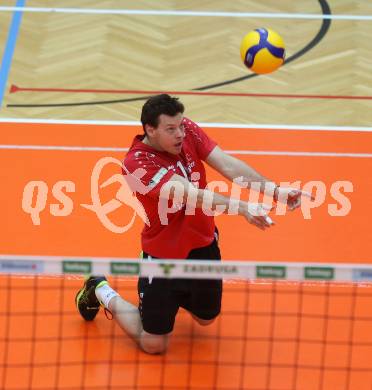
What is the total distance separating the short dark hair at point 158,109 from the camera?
300 inches

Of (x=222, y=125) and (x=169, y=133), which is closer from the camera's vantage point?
(x=169, y=133)

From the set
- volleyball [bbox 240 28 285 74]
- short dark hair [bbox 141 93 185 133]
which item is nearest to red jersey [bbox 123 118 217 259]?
short dark hair [bbox 141 93 185 133]

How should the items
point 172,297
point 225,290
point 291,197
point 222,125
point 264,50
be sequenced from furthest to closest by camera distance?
point 222,125, point 264,50, point 225,290, point 172,297, point 291,197

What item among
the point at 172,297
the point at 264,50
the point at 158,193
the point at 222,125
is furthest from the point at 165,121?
the point at 222,125

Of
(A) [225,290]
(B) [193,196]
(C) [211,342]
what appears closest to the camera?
(B) [193,196]

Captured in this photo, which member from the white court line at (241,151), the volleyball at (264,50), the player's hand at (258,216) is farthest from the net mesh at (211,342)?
the volleyball at (264,50)

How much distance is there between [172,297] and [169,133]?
1385 millimetres

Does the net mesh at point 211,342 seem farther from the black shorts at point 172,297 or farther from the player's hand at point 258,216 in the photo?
the player's hand at point 258,216

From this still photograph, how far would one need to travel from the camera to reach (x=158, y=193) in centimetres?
764

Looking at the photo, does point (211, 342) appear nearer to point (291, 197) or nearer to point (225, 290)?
point (225, 290)

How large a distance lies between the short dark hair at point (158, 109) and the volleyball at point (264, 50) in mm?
3182

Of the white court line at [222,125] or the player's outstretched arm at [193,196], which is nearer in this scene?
the player's outstretched arm at [193,196]

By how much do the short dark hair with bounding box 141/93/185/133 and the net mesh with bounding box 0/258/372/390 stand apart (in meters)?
1.39

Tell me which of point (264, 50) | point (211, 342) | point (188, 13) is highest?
point (188, 13)
